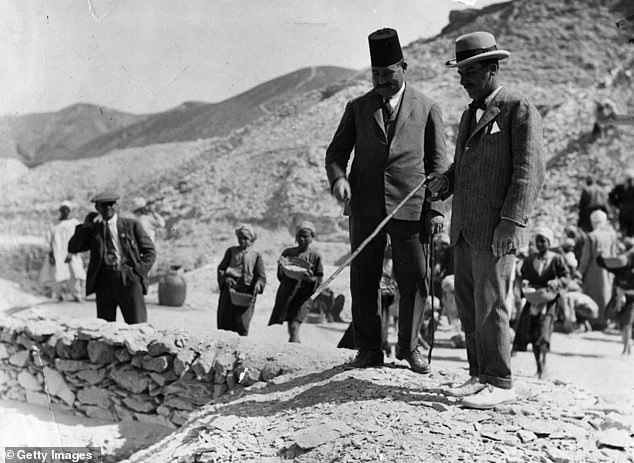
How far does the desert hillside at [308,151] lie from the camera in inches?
740

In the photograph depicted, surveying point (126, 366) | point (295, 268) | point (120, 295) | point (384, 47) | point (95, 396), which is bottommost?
point (95, 396)

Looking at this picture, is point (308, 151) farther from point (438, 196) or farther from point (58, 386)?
point (438, 196)

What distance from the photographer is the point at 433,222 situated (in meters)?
5.04

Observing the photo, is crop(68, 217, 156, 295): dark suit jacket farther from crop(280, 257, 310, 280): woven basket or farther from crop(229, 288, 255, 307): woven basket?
crop(280, 257, 310, 280): woven basket

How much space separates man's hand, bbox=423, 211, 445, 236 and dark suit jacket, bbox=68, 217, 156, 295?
3.49 metres

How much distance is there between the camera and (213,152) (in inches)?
904

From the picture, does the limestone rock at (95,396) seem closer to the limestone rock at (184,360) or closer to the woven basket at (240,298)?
the limestone rock at (184,360)

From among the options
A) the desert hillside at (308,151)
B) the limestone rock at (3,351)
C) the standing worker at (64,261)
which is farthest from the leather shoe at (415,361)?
the desert hillside at (308,151)

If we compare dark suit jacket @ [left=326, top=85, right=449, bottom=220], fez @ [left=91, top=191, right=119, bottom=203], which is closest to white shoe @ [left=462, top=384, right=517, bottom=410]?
dark suit jacket @ [left=326, top=85, right=449, bottom=220]

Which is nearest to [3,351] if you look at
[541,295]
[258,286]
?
[258,286]

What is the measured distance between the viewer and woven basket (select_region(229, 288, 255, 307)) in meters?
7.99

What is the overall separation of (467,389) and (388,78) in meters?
1.85

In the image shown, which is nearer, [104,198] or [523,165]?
[523,165]

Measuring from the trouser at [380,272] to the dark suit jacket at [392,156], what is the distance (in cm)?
9
